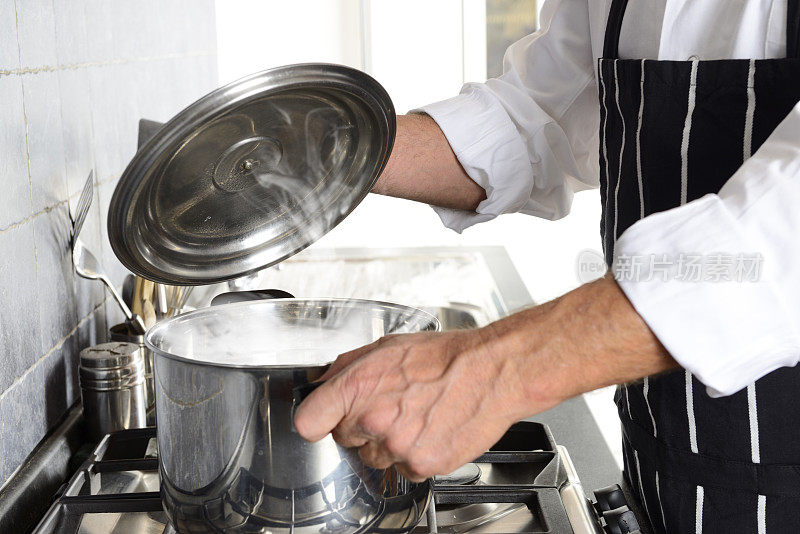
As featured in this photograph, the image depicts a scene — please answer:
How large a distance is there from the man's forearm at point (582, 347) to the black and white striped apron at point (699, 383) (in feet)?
0.73

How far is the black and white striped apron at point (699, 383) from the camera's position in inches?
25.9

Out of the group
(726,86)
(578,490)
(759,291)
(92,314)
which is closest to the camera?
(759,291)

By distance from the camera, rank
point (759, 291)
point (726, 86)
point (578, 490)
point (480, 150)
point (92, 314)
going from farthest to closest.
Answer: point (92, 314) < point (480, 150) < point (578, 490) < point (726, 86) < point (759, 291)

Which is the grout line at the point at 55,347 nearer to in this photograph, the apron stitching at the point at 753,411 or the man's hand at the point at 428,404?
the man's hand at the point at 428,404

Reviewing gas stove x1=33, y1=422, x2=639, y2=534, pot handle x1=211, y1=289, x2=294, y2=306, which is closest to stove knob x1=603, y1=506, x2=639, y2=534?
gas stove x1=33, y1=422, x2=639, y2=534

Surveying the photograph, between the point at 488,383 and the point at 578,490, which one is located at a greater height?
the point at 488,383

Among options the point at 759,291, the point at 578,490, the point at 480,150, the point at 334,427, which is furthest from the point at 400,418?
the point at 480,150

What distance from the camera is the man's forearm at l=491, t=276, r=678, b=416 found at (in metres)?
0.49

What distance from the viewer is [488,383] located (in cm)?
51

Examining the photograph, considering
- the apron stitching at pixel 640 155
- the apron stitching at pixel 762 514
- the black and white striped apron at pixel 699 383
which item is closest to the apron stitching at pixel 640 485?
the black and white striped apron at pixel 699 383

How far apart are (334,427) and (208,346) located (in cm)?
23

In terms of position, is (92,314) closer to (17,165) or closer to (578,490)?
(17,165)

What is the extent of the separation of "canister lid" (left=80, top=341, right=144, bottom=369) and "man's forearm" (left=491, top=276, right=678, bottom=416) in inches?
21.7

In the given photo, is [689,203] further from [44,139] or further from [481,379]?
[44,139]
